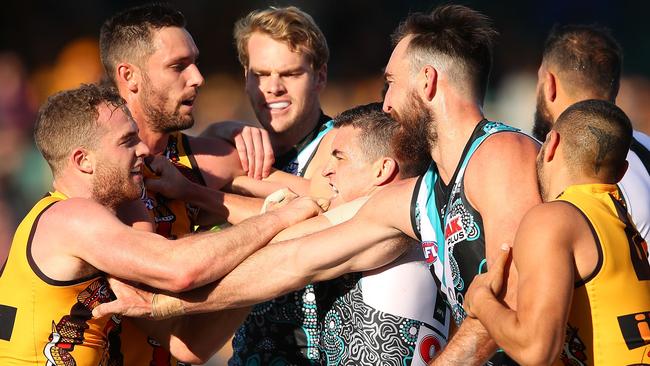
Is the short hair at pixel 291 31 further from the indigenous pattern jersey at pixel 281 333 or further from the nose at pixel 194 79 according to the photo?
the indigenous pattern jersey at pixel 281 333

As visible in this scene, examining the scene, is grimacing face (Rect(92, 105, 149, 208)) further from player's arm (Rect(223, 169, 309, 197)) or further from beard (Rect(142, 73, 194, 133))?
player's arm (Rect(223, 169, 309, 197))

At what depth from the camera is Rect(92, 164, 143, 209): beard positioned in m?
5.50

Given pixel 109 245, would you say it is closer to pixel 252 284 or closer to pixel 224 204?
pixel 252 284

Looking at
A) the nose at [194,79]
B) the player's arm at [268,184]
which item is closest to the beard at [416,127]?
the player's arm at [268,184]

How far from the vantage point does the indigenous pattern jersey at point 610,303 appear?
4.20m

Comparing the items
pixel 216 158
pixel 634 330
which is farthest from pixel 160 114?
pixel 634 330

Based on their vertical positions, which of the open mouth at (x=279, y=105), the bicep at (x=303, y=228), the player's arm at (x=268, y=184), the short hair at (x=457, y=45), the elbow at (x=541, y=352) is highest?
the short hair at (x=457, y=45)

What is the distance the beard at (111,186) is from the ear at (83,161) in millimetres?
41

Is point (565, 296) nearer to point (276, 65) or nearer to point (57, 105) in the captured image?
point (57, 105)

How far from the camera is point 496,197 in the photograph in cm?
451

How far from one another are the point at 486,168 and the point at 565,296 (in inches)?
31.2

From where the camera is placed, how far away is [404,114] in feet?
17.4

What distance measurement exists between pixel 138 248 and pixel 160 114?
142cm

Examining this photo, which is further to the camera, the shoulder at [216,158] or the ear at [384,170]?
the shoulder at [216,158]
